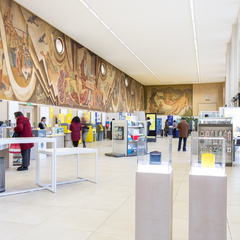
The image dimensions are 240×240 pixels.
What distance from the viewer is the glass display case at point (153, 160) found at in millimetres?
3119

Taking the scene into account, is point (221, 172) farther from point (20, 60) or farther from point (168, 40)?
point (168, 40)

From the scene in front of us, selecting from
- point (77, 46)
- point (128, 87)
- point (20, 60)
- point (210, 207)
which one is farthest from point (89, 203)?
point (128, 87)

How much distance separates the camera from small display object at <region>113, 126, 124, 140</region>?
36.8 ft

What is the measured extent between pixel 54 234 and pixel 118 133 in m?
7.93

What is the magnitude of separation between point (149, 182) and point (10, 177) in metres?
5.06

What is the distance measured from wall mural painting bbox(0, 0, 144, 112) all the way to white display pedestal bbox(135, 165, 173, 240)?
9047 millimetres

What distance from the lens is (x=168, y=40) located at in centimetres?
1700

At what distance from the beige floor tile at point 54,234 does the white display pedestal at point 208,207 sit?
133cm

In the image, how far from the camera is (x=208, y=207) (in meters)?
2.82

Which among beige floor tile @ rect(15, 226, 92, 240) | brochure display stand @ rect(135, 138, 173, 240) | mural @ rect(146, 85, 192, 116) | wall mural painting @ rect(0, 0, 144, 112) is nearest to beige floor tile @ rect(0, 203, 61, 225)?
beige floor tile @ rect(15, 226, 92, 240)

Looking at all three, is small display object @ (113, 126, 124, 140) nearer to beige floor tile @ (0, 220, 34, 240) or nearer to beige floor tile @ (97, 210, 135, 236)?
beige floor tile @ (97, 210, 135, 236)

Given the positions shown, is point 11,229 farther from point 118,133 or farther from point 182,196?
point 118,133

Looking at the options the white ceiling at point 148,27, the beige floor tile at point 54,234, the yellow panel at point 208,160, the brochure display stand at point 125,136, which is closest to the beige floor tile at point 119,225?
the beige floor tile at point 54,234

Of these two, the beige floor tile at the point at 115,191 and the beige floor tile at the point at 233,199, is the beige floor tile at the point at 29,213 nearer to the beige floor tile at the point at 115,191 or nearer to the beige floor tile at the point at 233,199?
the beige floor tile at the point at 115,191
